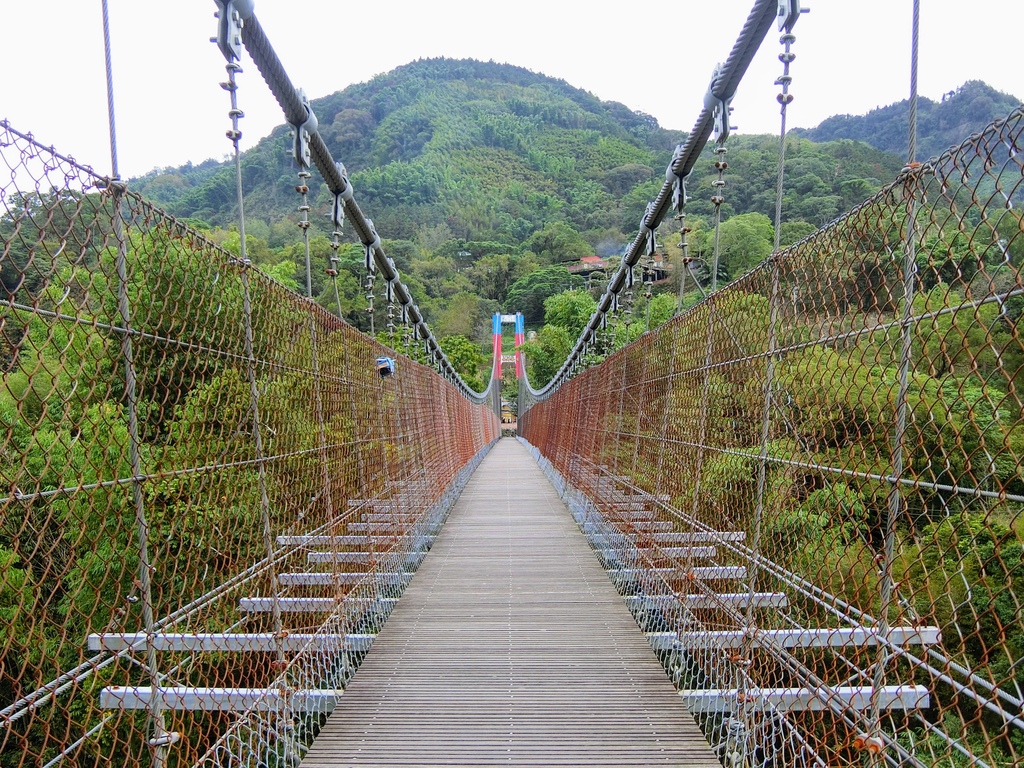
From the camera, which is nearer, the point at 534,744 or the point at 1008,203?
the point at 1008,203

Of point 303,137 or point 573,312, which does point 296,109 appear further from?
point 573,312

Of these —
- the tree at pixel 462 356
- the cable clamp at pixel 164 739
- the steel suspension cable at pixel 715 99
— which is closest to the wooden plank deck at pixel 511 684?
the cable clamp at pixel 164 739

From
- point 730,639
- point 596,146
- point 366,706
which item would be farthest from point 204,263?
point 596,146

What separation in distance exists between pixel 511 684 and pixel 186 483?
4.14 ft

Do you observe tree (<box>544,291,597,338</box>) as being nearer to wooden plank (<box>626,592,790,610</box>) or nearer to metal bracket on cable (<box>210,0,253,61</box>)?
wooden plank (<box>626,592,790,610</box>)

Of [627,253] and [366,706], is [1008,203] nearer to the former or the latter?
[366,706]

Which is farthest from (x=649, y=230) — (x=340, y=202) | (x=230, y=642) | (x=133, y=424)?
(x=133, y=424)

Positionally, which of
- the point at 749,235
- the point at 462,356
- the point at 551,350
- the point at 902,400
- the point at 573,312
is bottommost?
the point at 902,400

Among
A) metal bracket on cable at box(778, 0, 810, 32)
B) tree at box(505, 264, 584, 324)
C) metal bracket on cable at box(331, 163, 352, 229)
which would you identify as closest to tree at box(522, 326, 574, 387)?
metal bracket on cable at box(331, 163, 352, 229)

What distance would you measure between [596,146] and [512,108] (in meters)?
12.6

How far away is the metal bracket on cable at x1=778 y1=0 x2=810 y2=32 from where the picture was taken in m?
1.87

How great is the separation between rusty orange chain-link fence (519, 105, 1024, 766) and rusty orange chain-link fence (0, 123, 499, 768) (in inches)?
46.8

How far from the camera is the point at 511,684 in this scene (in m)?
2.30

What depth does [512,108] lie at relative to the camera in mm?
64938
